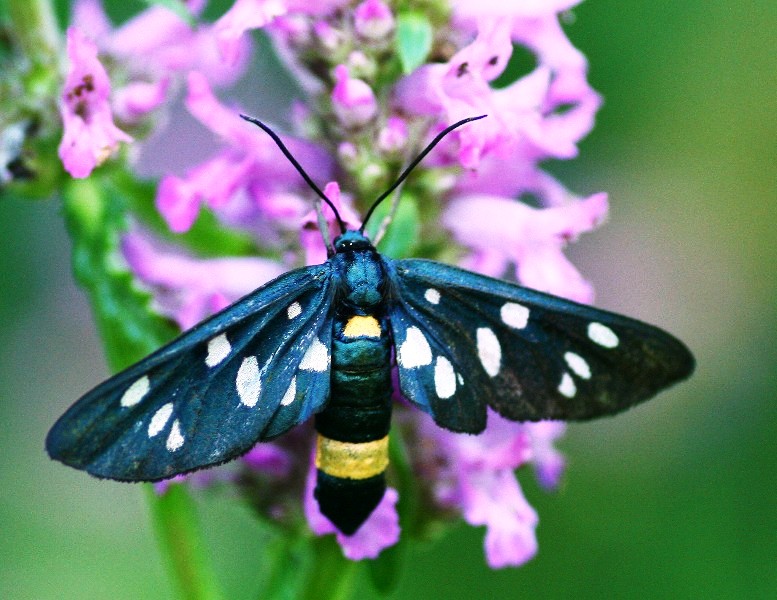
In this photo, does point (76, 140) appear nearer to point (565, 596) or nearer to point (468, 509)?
point (468, 509)

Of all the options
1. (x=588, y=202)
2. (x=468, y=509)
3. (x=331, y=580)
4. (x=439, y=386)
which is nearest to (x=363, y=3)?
(x=588, y=202)

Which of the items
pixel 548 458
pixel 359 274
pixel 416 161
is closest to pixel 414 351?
pixel 359 274

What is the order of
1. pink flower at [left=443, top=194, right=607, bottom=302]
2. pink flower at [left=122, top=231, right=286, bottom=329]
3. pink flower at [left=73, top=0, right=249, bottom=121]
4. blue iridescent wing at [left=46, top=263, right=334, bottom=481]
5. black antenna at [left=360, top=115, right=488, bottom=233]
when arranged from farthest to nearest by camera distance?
pink flower at [left=73, top=0, right=249, bottom=121]
pink flower at [left=122, top=231, right=286, bottom=329]
pink flower at [left=443, top=194, right=607, bottom=302]
black antenna at [left=360, top=115, right=488, bottom=233]
blue iridescent wing at [left=46, top=263, right=334, bottom=481]

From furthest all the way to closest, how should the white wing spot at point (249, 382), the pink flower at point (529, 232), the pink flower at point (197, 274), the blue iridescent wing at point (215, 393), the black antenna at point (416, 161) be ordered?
the pink flower at point (197, 274), the pink flower at point (529, 232), the black antenna at point (416, 161), the white wing spot at point (249, 382), the blue iridescent wing at point (215, 393)

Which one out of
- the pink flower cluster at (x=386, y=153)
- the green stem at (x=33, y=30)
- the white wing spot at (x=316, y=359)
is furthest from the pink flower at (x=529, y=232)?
the green stem at (x=33, y=30)

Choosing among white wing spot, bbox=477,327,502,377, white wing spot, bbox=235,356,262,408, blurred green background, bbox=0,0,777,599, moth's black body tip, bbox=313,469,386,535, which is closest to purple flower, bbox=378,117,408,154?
white wing spot, bbox=477,327,502,377

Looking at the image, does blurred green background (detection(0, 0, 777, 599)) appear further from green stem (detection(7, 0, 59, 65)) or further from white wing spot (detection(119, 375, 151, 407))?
white wing spot (detection(119, 375, 151, 407))

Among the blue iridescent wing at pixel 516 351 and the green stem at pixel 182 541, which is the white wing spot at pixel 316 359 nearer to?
the blue iridescent wing at pixel 516 351
